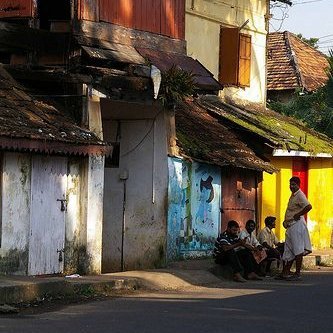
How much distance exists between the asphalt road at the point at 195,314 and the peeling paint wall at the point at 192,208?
13.0ft

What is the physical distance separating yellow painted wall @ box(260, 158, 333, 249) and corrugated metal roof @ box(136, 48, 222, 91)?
5.00 meters

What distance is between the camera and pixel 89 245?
16.8 m

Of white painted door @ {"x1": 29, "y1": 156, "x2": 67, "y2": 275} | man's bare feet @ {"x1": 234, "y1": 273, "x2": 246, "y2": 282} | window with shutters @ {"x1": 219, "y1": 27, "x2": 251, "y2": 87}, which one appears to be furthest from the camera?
window with shutters @ {"x1": 219, "y1": 27, "x2": 251, "y2": 87}

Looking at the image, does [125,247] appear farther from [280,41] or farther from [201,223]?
[280,41]

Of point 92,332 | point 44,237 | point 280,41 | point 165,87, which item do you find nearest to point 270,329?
point 92,332

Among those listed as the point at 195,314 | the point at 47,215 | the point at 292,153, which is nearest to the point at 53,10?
the point at 47,215

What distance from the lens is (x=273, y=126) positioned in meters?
25.0

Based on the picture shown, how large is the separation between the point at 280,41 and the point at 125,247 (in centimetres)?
1824

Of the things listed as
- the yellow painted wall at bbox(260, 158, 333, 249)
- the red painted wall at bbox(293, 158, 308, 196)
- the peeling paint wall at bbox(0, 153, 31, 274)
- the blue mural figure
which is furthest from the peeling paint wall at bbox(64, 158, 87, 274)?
the red painted wall at bbox(293, 158, 308, 196)

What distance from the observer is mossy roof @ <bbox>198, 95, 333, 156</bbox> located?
23125 mm

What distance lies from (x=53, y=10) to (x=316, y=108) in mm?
11311

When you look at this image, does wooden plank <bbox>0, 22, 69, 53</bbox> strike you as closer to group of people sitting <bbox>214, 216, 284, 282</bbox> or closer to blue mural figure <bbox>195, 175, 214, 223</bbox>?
group of people sitting <bbox>214, 216, 284, 282</bbox>

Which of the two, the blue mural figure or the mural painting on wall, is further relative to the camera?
the blue mural figure

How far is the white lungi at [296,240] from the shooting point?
18.1 m
